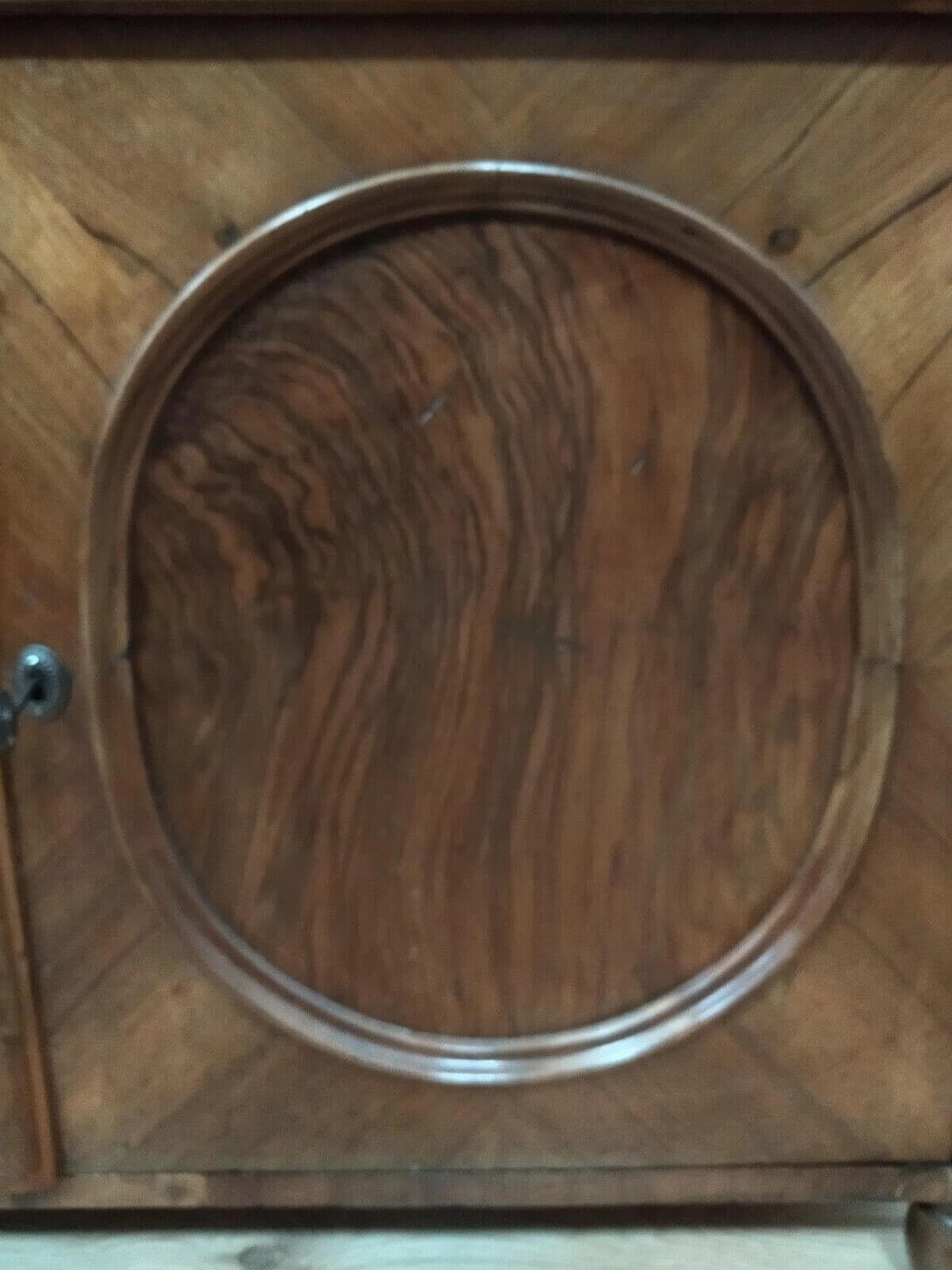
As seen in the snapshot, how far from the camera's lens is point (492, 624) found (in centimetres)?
56

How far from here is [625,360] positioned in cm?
52

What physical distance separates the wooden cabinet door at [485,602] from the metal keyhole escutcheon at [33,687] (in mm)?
12

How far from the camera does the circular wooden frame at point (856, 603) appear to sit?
1.63 feet

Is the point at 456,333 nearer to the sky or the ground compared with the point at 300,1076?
nearer to the sky

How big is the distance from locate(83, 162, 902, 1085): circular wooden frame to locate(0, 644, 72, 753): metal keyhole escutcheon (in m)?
0.02

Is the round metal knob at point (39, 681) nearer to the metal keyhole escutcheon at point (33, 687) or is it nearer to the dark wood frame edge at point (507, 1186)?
the metal keyhole escutcheon at point (33, 687)

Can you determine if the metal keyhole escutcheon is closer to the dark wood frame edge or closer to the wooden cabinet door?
the wooden cabinet door

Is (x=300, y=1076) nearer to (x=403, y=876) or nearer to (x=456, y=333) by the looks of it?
(x=403, y=876)

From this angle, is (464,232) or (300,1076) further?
(300,1076)

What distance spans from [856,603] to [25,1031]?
55cm

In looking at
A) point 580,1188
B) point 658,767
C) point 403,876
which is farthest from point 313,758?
point 580,1188

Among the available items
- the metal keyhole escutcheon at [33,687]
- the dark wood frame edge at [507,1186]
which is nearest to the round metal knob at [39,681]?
the metal keyhole escutcheon at [33,687]

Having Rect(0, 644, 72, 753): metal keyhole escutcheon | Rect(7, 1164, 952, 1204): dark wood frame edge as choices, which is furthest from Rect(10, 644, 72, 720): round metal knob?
Rect(7, 1164, 952, 1204): dark wood frame edge

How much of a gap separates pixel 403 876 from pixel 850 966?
276 mm
